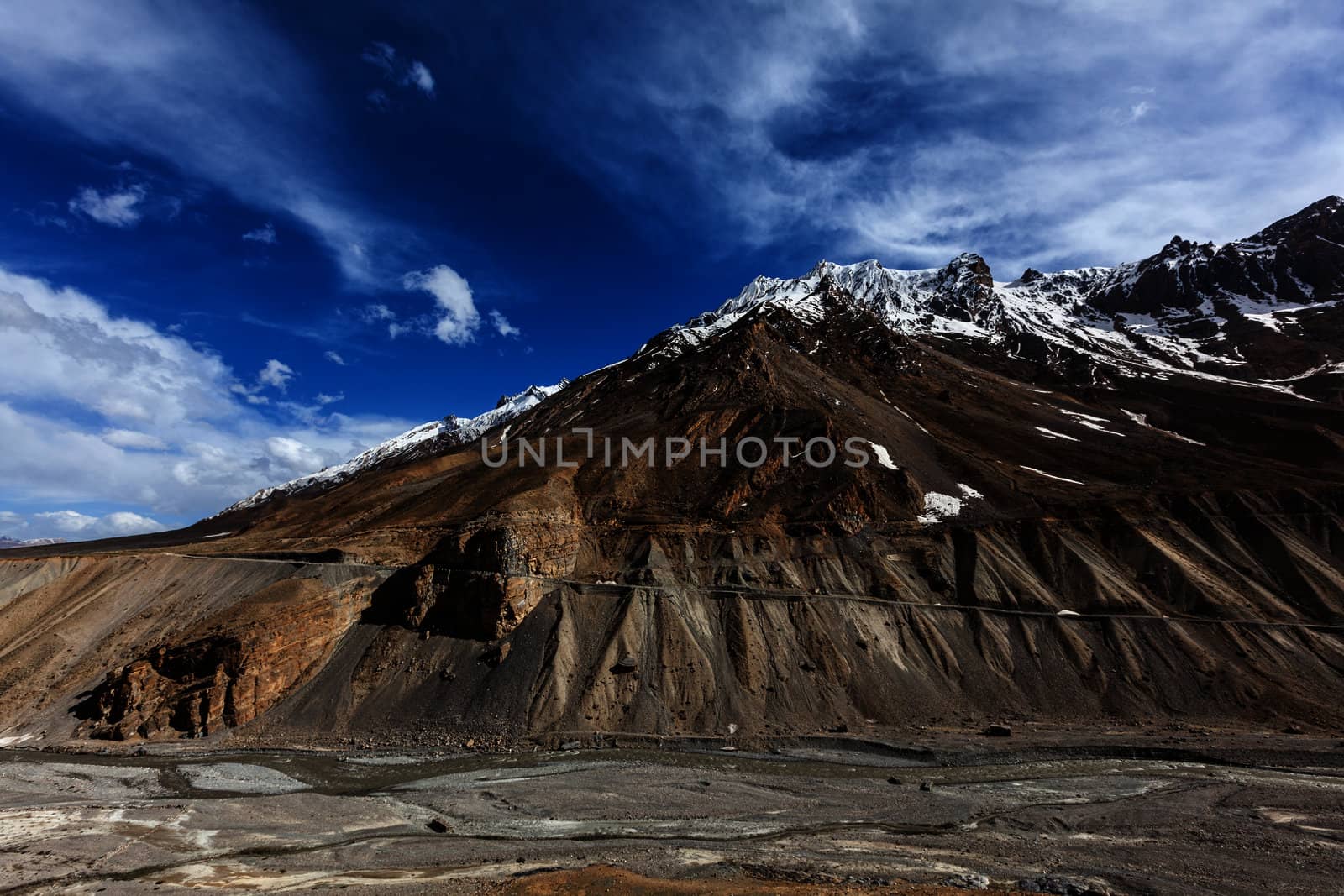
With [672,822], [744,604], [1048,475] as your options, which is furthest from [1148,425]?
[672,822]

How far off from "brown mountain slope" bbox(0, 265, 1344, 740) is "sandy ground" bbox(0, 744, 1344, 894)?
5804mm

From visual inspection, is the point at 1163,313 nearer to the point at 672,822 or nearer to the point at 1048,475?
the point at 1048,475

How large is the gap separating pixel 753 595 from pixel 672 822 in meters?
27.2

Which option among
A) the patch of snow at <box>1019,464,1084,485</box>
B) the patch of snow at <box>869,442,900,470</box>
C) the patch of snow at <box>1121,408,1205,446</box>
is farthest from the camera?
the patch of snow at <box>1121,408,1205,446</box>

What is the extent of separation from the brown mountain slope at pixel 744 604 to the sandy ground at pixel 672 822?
19.0ft

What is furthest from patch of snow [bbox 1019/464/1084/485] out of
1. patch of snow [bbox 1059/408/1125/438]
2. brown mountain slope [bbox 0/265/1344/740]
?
patch of snow [bbox 1059/408/1125/438]

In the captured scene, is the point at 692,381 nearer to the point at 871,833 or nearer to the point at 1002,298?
the point at 871,833

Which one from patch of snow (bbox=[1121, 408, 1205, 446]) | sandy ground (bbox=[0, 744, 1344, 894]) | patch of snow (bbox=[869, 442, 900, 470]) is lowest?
sandy ground (bbox=[0, 744, 1344, 894])

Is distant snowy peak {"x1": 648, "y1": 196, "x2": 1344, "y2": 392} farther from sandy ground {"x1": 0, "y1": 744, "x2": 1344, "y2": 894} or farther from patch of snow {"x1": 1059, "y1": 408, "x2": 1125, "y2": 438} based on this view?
sandy ground {"x1": 0, "y1": 744, "x2": 1344, "y2": 894}

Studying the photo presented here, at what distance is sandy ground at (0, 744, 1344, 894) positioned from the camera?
2377cm

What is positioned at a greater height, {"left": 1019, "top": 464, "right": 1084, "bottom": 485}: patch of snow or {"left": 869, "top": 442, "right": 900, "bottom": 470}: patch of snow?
{"left": 869, "top": 442, "right": 900, "bottom": 470}: patch of snow

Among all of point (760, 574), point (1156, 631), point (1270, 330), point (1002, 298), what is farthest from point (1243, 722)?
point (1002, 298)

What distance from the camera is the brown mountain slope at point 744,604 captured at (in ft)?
151

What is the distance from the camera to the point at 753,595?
184 feet
